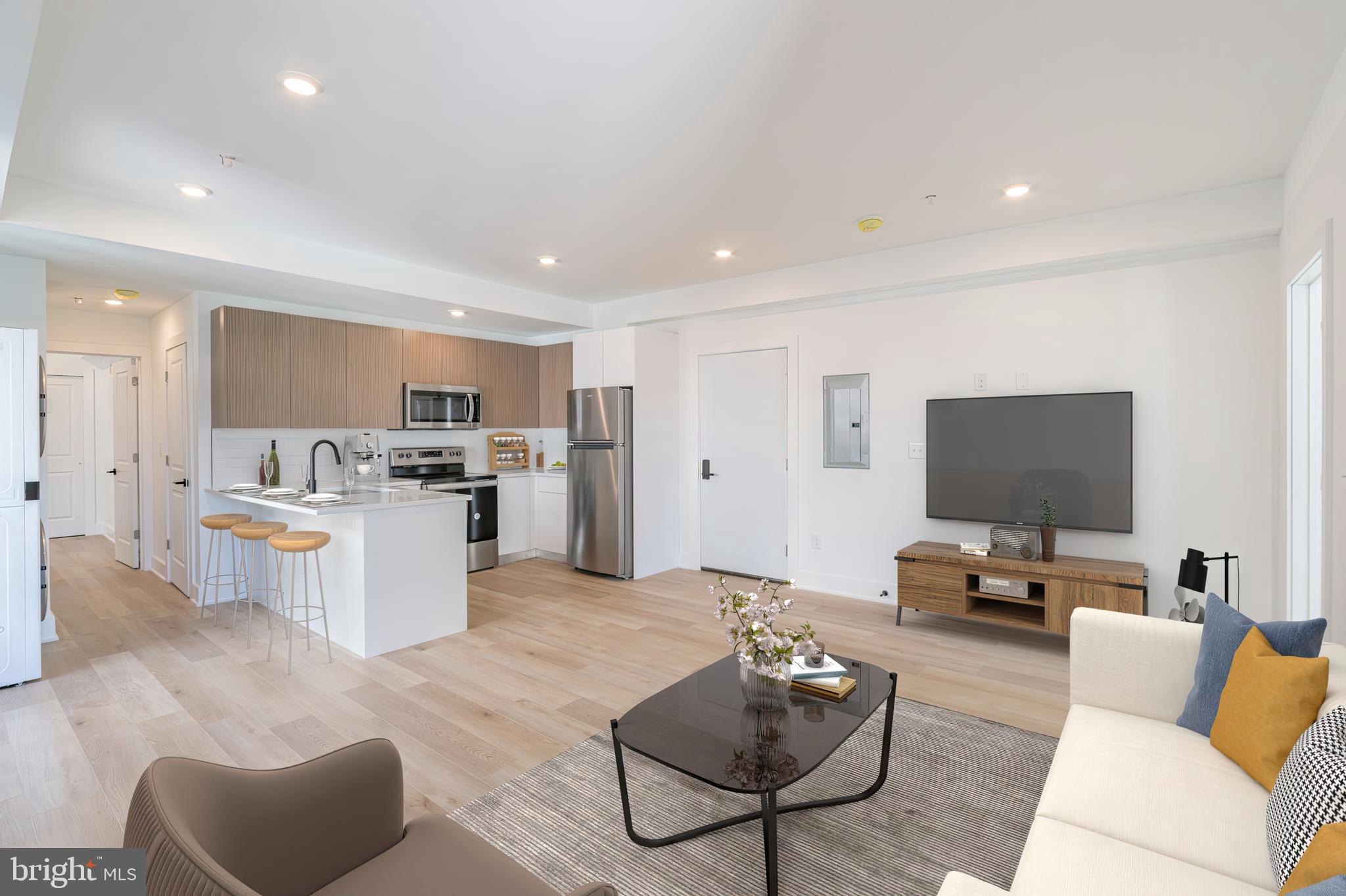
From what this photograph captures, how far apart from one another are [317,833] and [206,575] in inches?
174

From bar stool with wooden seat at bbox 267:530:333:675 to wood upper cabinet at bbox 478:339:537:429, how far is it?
8.36ft

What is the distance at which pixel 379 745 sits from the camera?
1.49 m

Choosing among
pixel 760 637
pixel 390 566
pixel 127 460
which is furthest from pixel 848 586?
pixel 127 460

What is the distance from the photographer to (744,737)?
1988mm

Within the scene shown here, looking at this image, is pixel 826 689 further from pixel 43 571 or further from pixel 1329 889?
pixel 43 571

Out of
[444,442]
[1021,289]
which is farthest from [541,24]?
[444,442]

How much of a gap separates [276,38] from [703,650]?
3.49 m

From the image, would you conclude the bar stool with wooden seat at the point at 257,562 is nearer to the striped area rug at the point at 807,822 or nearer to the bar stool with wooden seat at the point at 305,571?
the bar stool with wooden seat at the point at 305,571

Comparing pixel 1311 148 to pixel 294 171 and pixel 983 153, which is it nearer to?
pixel 983 153

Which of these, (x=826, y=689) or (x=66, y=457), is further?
(x=66, y=457)

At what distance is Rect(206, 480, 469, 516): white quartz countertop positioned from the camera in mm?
3710

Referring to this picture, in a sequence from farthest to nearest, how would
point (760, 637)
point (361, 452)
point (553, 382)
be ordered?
point (553, 382)
point (361, 452)
point (760, 637)

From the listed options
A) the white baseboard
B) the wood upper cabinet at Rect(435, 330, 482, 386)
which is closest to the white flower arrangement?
the white baseboard

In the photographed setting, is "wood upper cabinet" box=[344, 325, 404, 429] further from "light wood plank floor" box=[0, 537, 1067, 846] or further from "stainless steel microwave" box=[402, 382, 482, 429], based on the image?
"light wood plank floor" box=[0, 537, 1067, 846]
